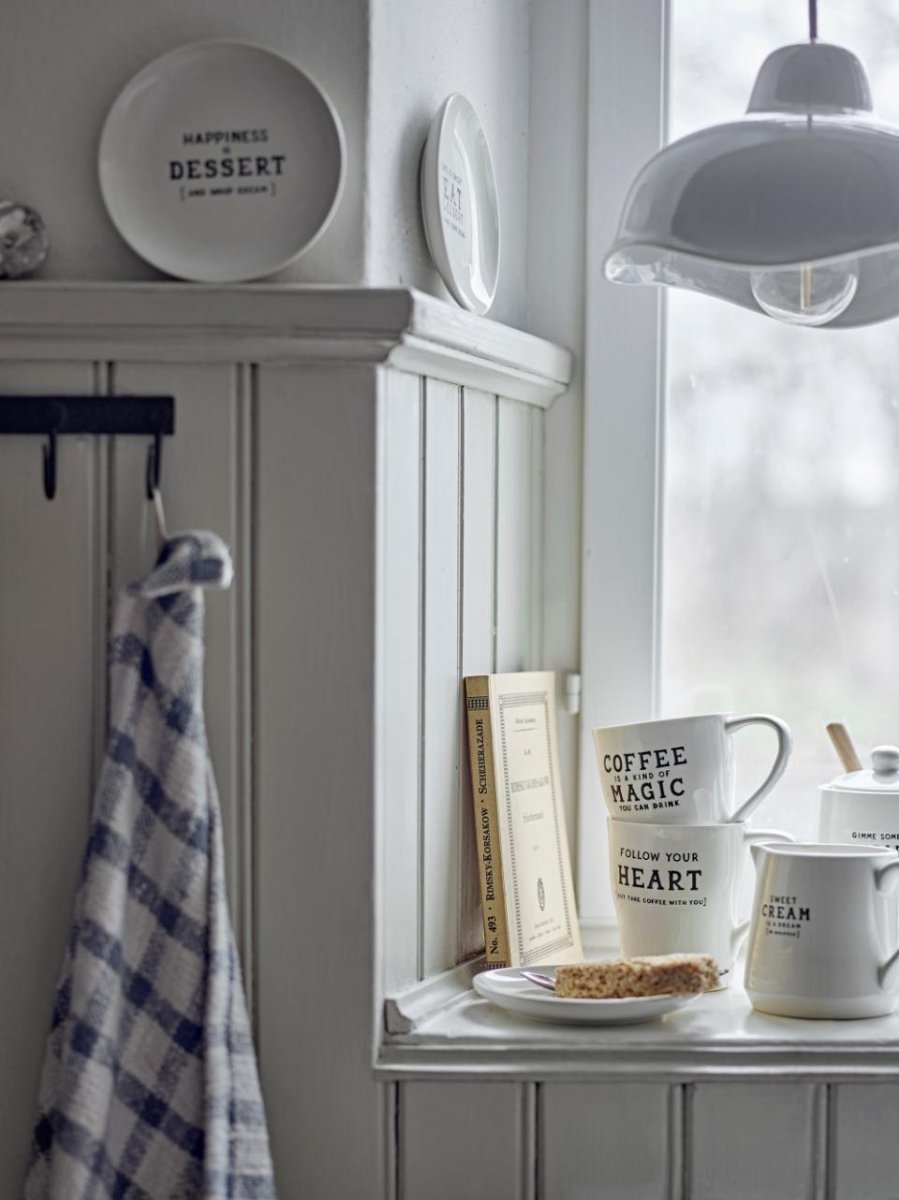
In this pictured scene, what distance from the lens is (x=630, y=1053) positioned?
125cm

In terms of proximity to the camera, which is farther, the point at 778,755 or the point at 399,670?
the point at 778,755

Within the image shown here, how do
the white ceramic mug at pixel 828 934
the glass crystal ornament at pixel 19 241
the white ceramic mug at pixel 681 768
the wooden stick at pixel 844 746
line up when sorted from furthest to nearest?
the wooden stick at pixel 844 746 < the white ceramic mug at pixel 681 768 < the white ceramic mug at pixel 828 934 < the glass crystal ornament at pixel 19 241

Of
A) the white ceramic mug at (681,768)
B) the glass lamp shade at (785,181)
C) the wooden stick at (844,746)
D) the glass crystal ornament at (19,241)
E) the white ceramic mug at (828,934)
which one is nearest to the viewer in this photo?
the glass lamp shade at (785,181)

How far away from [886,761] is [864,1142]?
382 mm

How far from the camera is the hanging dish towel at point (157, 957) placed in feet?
3.74

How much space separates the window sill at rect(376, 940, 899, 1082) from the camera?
1.24 m

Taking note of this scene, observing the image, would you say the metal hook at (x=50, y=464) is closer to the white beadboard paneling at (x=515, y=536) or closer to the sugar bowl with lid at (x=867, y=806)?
the white beadboard paneling at (x=515, y=536)

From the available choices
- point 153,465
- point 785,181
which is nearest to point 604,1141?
point 153,465

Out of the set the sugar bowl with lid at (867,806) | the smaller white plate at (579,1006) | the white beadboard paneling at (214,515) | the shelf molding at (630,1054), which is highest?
the white beadboard paneling at (214,515)

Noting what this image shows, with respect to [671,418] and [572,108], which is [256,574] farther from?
[572,108]

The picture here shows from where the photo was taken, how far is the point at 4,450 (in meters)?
1.21

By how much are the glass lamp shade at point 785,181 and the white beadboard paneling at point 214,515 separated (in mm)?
371

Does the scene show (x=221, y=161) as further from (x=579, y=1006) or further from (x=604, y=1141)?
(x=604, y=1141)

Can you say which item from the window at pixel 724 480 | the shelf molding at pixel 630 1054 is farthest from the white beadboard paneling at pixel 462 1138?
the window at pixel 724 480
